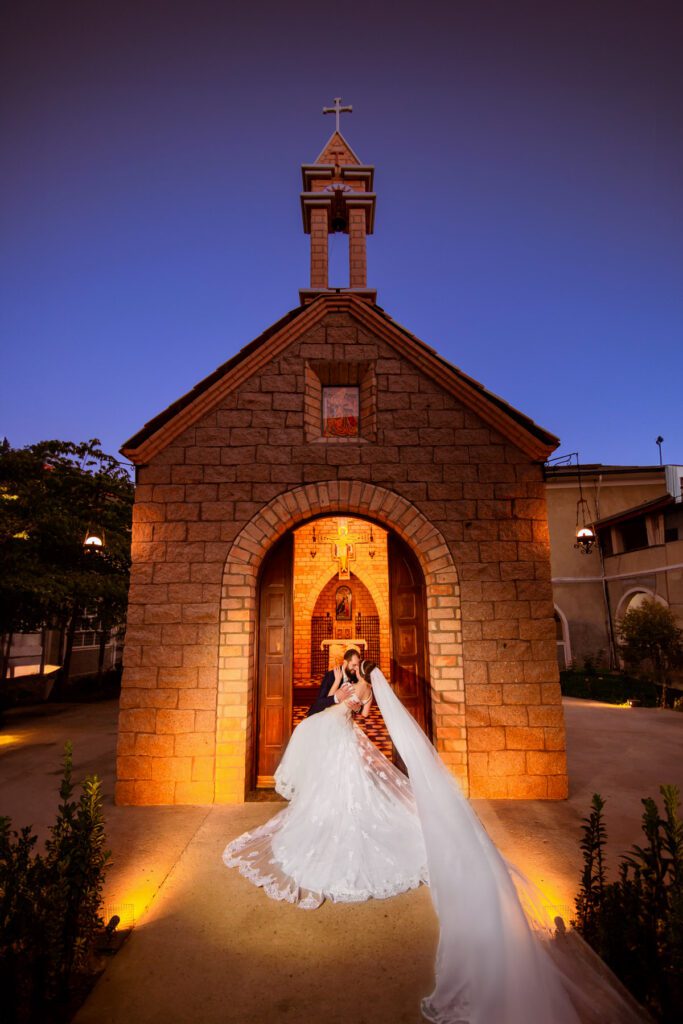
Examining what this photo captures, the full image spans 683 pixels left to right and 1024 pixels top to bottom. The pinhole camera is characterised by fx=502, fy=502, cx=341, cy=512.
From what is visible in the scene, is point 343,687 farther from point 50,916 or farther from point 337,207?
point 337,207

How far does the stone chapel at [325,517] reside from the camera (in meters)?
5.89

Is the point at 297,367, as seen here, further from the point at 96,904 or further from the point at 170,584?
the point at 96,904

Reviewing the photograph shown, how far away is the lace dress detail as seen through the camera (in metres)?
Answer: 3.94

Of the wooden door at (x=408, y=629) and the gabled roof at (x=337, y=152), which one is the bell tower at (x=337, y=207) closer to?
the gabled roof at (x=337, y=152)

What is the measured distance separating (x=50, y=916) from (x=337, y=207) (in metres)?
9.20

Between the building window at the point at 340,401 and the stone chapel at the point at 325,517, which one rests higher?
the building window at the point at 340,401

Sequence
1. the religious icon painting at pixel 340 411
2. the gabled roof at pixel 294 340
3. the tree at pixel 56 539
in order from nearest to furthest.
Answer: the gabled roof at pixel 294 340, the religious icon painting at pixel 340 411, the tree at pixel 56 539

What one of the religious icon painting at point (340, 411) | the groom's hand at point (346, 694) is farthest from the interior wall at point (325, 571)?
the groom's hand at point (346, 694)

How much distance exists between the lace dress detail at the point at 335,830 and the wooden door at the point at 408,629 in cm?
179

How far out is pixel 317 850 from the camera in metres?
4.18

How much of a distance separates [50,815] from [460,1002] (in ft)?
16.7

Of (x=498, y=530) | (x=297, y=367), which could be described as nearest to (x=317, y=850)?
(x=498, y=530)

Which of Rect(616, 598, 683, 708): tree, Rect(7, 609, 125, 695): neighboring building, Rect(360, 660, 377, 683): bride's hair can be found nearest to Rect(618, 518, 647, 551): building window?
Rect(616, 598, 683, 708): tree

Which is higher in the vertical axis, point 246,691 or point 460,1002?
point 246,691
